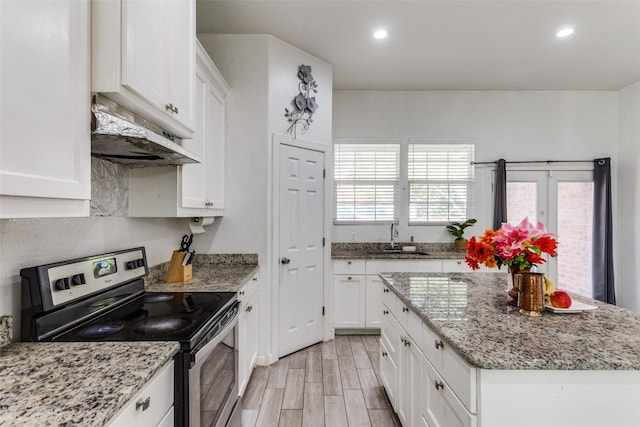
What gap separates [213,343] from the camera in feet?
4.57

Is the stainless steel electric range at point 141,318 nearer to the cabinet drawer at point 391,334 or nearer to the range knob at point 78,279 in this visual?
the range knob at point 78,279

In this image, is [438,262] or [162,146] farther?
[438,262]

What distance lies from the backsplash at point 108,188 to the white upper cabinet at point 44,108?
0.68 m

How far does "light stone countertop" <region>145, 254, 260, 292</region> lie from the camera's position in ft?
6.51

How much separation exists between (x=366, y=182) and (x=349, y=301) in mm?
1535

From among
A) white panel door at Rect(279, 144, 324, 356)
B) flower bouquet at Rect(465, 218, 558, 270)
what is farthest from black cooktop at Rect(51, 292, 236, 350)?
flower bouquet at Rect(465, 218, 558, 270)

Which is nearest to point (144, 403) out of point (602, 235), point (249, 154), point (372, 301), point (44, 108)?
point (44, 108)

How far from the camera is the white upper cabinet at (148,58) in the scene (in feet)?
3.60

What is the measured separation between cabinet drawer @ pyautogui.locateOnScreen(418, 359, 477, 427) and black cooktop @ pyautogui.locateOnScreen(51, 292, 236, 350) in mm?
991

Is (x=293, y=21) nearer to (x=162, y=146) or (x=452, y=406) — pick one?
(x=162, y=146)

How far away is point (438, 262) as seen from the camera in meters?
3.61

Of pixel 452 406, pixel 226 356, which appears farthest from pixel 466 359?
pixel 226 356

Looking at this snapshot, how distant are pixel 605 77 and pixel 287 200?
407 cm

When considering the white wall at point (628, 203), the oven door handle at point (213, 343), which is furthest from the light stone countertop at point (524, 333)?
the white wall at point (628, 203)
